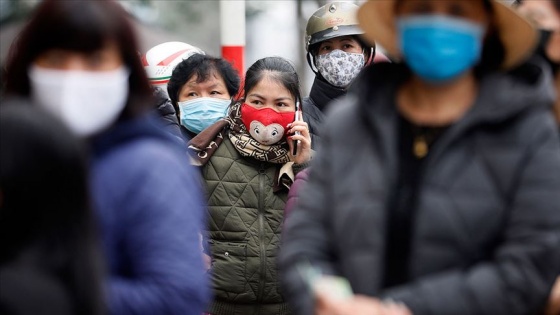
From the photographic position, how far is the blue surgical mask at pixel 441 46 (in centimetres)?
319

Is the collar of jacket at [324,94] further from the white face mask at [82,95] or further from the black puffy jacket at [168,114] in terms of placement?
the white face mask at [82,95]

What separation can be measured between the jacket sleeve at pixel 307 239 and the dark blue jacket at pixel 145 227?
25 cm

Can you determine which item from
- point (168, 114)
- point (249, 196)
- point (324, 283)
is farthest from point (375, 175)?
point (168, 114)

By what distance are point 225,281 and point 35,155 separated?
3.15 metres

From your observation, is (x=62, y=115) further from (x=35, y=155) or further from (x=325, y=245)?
(x=325, y=245)

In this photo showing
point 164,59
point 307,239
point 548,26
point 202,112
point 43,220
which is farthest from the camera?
point 164,59

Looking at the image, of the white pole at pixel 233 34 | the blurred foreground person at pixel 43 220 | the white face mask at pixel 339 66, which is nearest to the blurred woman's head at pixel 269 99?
the white face mask at pixel 339 66

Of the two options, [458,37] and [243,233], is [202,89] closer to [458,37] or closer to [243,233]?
[243,233]

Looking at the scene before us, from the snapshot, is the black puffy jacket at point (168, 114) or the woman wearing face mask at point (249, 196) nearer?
the woman wearing face mask at point (249, 196)

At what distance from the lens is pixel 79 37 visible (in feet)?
10.6

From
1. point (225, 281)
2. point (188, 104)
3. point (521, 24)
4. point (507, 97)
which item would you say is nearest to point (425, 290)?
point (507, 97)

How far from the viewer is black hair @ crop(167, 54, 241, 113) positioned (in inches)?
263

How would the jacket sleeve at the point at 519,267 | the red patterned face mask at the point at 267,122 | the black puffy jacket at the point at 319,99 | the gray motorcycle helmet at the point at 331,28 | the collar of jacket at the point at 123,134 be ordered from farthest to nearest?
the gray motorcycle helmet at the point at 331,28, the black puffy jacket at the point at 319,99, the red patterned face mask at the point at 267,122, the collar of jacket at the point at 123,134, the jacket sleeve at the point at 519,267

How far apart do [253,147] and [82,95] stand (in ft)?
8.73
